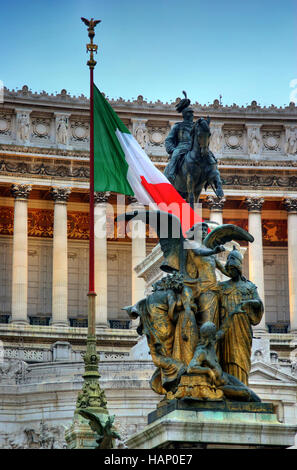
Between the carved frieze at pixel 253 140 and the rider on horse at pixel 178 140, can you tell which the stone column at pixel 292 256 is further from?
the rider on horse at pixel 178 140

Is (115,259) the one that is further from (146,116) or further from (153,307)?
(153,307)

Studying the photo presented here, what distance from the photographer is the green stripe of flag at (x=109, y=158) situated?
57.1 feet

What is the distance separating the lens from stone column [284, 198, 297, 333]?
203 feet

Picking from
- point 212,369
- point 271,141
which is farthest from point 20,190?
point 212,369

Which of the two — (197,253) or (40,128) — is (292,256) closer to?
(40,128)

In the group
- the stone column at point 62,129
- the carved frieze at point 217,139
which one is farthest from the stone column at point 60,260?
the carved frieze at point 217,139

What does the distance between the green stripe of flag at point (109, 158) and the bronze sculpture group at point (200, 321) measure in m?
2.87

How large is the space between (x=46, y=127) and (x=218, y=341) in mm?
50730

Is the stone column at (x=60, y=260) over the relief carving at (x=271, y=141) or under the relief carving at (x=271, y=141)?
under

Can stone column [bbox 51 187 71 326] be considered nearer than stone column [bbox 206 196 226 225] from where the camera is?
Yes

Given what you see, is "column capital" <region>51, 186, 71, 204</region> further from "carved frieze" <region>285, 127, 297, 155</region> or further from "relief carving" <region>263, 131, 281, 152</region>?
"carved frieze" <region>285, 127, 297, 155</region>

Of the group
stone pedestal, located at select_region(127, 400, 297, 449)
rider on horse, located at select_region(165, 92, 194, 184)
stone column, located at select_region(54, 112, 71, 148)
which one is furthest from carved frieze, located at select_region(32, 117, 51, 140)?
stone pedestal, located at select_region(127, 400, 297, 449)

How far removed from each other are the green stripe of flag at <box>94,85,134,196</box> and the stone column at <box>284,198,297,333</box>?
43604mm
